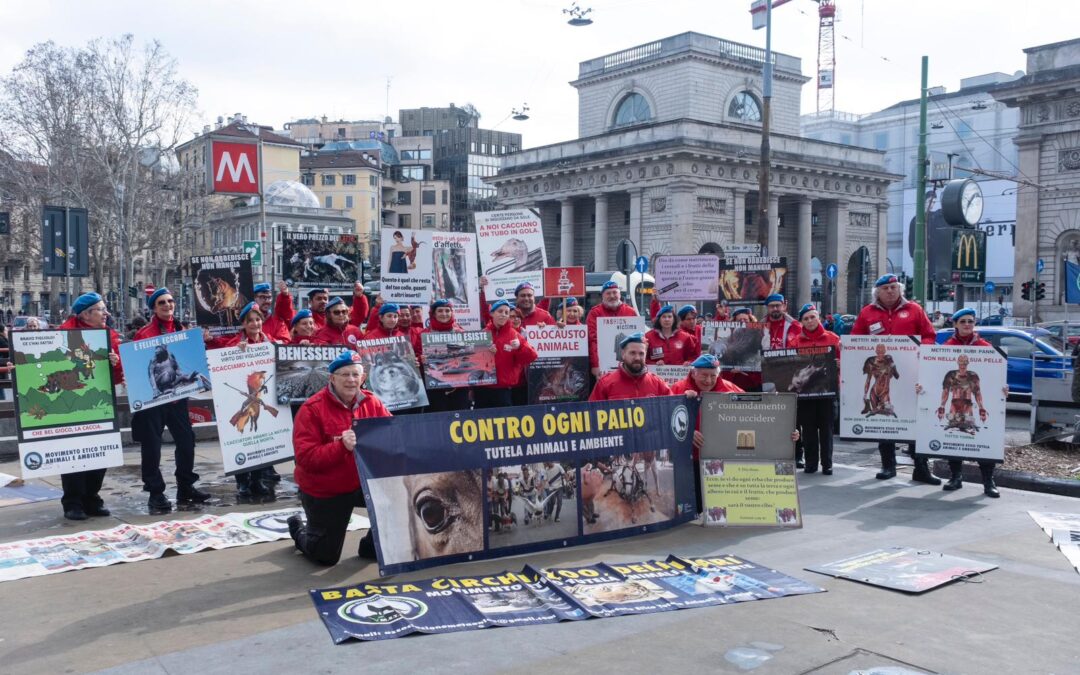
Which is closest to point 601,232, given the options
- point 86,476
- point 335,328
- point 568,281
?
point 568,281

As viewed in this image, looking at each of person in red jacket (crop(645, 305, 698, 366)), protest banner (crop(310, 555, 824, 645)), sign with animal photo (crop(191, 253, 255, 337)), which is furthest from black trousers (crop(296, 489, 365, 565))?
sign with animal photo (crop(191, 253, 255, 337))

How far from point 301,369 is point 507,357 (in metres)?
2.41

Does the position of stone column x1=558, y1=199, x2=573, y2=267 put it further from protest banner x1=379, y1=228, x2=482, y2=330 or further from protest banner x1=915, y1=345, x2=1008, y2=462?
protest banner x1=915, y1=345, x2=1008, y2=462

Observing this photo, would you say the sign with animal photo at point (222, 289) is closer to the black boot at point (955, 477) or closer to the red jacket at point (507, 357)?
the red jacket at point (507, 357)

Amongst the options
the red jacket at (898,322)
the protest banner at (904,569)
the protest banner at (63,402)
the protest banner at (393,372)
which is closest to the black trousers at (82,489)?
the protest banner at (63,402)

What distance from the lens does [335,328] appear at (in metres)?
9.91

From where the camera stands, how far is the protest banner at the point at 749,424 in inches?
322

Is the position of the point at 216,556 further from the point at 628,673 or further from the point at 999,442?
the point at 999,442

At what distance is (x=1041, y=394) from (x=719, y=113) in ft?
148

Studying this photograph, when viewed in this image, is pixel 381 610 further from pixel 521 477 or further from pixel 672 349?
pixel 672 349

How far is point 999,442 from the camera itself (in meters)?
9.62

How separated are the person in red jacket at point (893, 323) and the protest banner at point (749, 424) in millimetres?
2743

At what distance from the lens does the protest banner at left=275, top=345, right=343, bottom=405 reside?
353 inches

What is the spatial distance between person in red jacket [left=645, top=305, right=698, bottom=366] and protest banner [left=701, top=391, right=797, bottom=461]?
2875 millimetres
